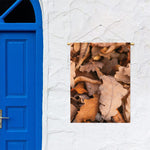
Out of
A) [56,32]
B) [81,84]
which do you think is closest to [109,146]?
→ [81,84]

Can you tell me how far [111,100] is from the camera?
298cm

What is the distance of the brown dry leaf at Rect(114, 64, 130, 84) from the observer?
298 cm

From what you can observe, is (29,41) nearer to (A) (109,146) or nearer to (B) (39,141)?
(B) (39,141)

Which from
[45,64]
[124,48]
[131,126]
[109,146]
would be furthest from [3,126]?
[124,48]

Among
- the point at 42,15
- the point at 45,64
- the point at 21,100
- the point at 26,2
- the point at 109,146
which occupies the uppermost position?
the point at 26,2

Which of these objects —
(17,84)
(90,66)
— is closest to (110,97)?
(90,66)

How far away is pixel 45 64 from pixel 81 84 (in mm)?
543

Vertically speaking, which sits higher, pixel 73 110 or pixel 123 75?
pixel 123 75

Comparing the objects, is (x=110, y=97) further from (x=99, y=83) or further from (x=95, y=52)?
(x=95, y=52)

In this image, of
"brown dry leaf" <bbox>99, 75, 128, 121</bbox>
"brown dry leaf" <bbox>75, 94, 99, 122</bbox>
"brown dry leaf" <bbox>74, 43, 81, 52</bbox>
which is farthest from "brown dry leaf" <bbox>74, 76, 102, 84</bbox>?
"brown dry leaf" <bbox>74, 43, 81, 52</bbox>

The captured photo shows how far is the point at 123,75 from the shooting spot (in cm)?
299

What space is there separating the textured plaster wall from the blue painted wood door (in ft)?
0.75

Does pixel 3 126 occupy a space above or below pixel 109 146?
above

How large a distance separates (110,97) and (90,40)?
797 mm
